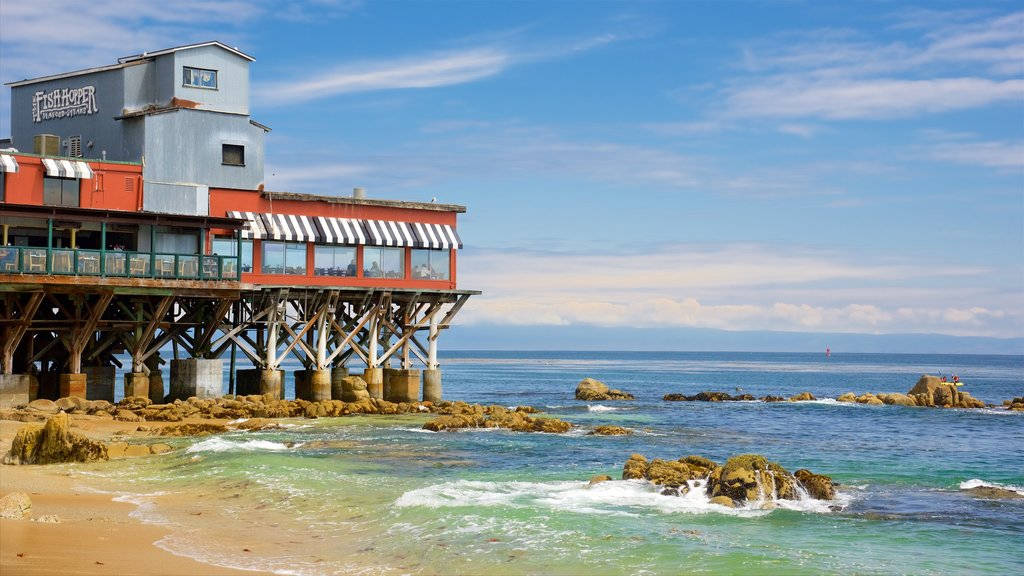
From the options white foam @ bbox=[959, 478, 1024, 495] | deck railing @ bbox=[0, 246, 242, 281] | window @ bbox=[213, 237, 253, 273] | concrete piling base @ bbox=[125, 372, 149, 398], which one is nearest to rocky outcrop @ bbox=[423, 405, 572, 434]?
deck railing @ bbox=[0, 246, 242, 281]

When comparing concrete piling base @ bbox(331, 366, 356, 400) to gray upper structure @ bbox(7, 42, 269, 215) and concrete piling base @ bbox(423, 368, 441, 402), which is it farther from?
gray upper structure @ bbox(7, 42, 269, 215)

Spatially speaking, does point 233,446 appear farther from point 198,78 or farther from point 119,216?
point 198,78

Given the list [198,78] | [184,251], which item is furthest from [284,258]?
[198,78]

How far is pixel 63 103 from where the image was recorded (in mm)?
44625

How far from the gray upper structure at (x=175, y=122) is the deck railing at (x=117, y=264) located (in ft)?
11.8

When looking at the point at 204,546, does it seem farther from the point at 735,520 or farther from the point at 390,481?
the point at 735,520

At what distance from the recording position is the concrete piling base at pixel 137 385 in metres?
38.4

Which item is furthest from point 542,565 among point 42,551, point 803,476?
point 803,476

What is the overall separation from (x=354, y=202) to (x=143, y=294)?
9.79m

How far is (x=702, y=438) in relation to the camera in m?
39.5

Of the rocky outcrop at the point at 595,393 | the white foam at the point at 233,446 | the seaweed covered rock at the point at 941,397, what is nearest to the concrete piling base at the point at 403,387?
the white foam at the point at 233,446

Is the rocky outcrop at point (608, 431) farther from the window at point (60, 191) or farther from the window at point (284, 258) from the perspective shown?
the window at point (60, 191)

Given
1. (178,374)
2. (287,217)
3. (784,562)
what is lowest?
(784,562)

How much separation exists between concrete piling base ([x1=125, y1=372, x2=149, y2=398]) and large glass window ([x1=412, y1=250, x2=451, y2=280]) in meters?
11.5
